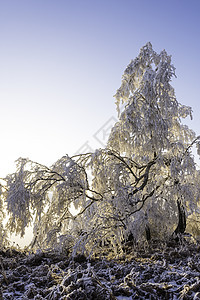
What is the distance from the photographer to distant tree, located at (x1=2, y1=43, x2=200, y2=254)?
574 cm

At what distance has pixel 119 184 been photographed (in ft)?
20.2

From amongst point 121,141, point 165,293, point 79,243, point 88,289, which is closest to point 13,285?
point 88,289

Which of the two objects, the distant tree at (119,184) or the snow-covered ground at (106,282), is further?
the distant tree at (119,184)

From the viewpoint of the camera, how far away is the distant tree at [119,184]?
574 cm

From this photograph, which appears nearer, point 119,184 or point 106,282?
point 106,282

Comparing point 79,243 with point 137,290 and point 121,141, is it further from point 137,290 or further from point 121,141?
point 121,141

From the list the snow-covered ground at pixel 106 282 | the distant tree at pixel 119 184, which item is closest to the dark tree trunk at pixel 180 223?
the distant tree at pixel 119 184

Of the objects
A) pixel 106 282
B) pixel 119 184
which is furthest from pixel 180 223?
pixel 106 282

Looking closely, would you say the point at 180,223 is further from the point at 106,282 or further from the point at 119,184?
the point at 106,282

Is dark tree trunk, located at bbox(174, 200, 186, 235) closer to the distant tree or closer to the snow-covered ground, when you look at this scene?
the distant tree

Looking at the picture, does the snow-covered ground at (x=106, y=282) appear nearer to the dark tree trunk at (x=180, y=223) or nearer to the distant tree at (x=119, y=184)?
the distant tree at (x=119, y=184)

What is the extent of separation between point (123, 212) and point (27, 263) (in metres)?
2.58

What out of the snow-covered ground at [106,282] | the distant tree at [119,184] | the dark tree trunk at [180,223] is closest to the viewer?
the snow-covered ground at [106,282]

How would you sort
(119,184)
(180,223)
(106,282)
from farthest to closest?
(180,223) < (119,184) < (106,282)
